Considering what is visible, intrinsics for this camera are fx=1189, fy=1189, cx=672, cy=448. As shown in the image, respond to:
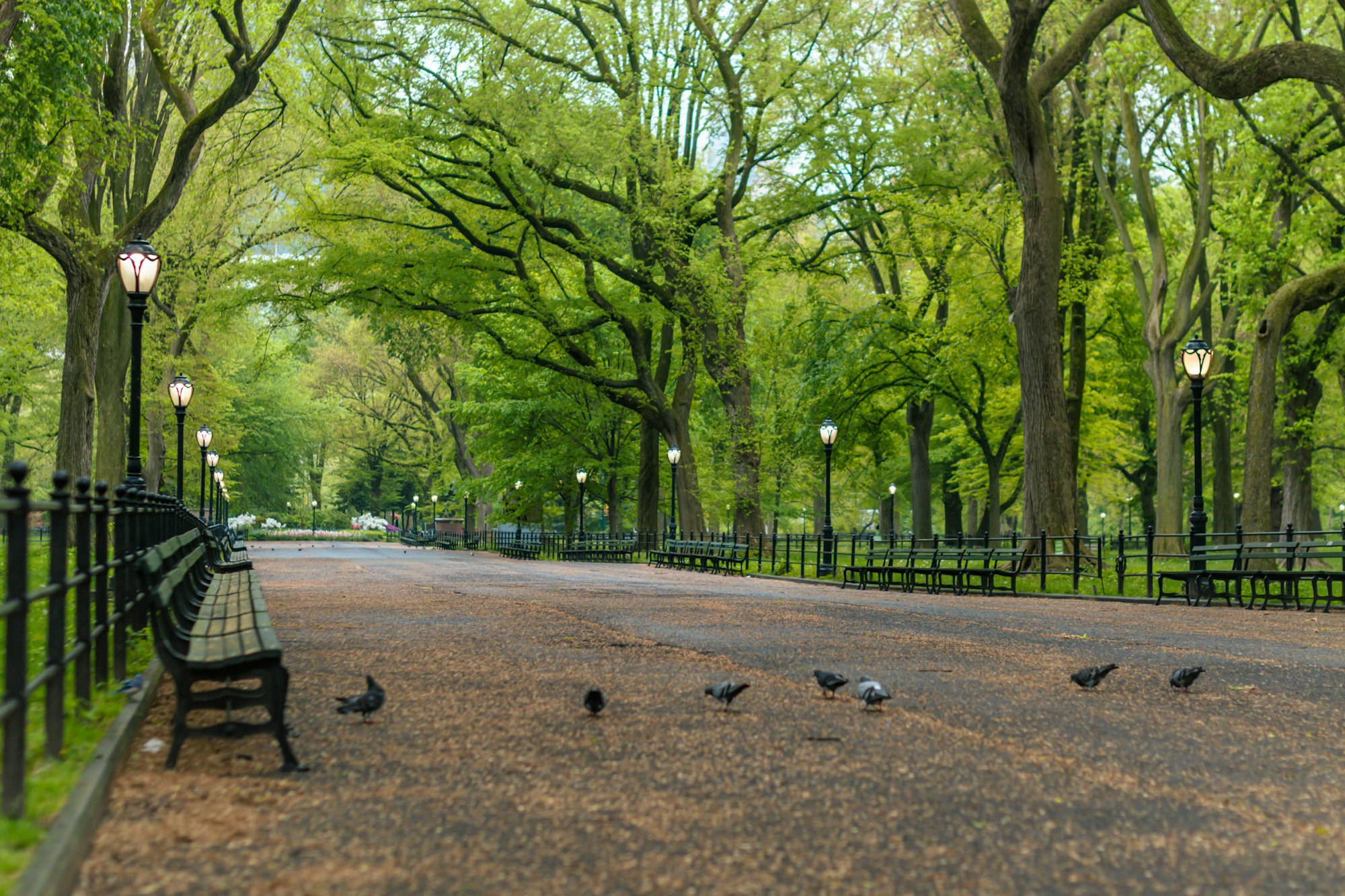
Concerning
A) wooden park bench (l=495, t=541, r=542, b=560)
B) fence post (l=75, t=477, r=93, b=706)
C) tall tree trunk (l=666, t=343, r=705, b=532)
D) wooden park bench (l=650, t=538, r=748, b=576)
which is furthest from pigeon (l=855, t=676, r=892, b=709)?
wooden park bench (l=495, t=541, r=542, b=560)

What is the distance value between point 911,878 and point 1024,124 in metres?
20.5

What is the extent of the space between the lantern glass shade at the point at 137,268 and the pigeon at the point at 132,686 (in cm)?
870

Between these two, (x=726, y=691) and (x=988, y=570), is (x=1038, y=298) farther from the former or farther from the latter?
(x=726, y=691)

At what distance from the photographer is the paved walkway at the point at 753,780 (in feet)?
13.4

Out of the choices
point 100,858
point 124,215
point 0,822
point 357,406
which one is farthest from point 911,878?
point 357,406

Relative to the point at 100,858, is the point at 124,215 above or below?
above

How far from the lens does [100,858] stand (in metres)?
4.09

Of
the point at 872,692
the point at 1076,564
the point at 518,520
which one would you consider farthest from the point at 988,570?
the point at 518,520

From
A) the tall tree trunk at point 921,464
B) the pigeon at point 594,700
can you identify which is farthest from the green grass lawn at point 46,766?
the tall tree trunk at point 921,464

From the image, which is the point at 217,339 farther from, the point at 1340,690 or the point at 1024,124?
the point at 1340,690

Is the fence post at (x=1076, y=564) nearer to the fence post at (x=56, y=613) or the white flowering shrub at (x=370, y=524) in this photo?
the fence post at (x=56, y=613)

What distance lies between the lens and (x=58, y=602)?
4820 mm

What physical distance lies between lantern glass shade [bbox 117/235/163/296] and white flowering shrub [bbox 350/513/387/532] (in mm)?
69834

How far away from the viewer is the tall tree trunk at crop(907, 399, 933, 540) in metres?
37.2
